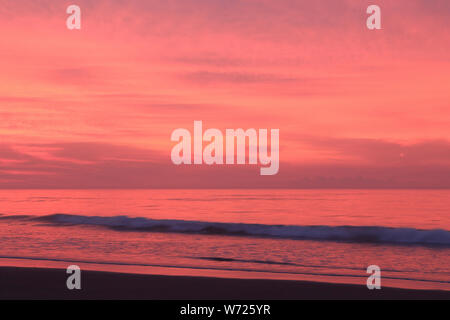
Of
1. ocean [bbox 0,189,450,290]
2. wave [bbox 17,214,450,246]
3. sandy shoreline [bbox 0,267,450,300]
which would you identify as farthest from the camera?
wave [bbox 17,214,450,246]

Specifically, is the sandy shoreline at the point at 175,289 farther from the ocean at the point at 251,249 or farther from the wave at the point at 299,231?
the wave at the point at 299,231

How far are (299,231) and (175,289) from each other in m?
15.6

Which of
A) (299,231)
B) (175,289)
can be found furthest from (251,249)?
(175,289)

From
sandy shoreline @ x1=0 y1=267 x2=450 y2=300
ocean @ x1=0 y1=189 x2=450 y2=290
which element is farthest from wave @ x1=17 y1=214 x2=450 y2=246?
sandy shoreline @ x1=0 y1=267 x2=450 y2=300

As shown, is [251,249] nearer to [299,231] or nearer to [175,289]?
[299,231]

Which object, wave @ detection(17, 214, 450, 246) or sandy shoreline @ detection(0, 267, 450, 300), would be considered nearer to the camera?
sandy shoreline @ detection(0, 267, 450, 300)

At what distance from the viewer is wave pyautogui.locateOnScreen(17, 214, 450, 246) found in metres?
23.0

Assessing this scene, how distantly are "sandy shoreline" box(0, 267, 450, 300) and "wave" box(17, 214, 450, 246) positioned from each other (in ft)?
39.0

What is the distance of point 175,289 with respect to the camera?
11492 mm

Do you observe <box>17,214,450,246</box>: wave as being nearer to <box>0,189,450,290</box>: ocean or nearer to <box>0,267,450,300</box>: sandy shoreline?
<box>0,189,450,290</box>: ocean

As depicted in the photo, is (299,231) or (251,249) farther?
(299,231)

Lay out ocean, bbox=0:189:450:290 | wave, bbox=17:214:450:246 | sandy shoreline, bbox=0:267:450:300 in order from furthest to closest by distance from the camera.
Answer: wave, bbox=17:214:450:246 < ocean, bbox=0:189:450:290 < sandy shoreline, bbox=0:267:450:300

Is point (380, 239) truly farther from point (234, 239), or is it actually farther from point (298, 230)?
point (234, 239)
